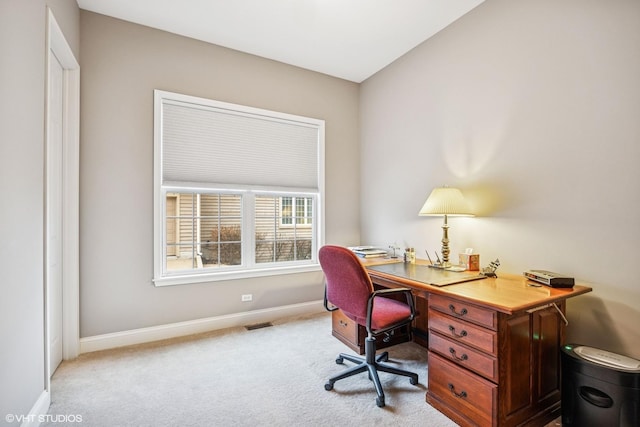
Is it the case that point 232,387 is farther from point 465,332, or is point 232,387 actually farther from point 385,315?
point 465,332

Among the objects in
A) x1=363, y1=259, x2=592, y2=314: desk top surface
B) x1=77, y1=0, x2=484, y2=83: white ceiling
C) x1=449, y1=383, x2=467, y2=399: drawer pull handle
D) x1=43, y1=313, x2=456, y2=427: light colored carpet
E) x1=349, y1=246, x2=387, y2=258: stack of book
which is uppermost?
x1=77, y1=0, x2=484, y2=83: white ceiling

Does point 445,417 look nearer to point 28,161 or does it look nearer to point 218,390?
point 218,390

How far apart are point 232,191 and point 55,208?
4.65 feet

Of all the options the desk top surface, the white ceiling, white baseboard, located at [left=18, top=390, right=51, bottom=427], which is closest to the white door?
white baseboard, located at [left=18, top=390, right=51, bottom=427]

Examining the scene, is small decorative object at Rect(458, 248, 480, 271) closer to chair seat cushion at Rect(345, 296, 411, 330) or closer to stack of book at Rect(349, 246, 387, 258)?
chair seat cushion at Rect(345, 296, 411, 330)

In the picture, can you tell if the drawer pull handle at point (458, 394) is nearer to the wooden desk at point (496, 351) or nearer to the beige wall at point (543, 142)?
the wooden desk at point (496, 351)

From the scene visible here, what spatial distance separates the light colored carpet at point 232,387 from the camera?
66.8 inches

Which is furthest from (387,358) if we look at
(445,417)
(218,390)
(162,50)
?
(162,50)

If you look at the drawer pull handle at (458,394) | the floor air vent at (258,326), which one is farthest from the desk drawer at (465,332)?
the floor air vent at (258,326)

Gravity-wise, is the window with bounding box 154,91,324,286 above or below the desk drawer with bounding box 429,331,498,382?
above

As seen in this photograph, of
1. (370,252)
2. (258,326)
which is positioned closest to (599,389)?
(370,252)

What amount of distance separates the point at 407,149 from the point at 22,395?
3.36 metres

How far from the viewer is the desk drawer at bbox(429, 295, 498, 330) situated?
1.49m

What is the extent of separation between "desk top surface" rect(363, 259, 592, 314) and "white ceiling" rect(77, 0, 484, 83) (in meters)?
2.19
